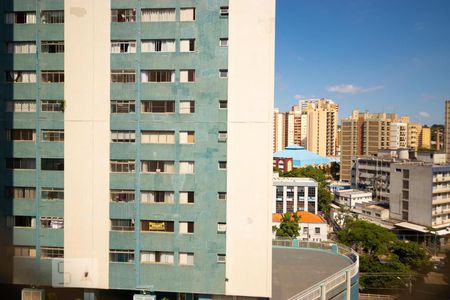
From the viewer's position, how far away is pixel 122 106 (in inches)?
587

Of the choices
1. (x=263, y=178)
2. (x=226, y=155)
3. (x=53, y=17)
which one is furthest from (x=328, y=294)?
(x=53, y=17)

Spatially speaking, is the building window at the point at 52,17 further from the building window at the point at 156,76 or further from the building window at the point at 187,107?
the building window at the point at 187,107

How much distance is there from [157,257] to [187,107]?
6.81m

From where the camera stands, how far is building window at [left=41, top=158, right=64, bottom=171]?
15023 millimetres

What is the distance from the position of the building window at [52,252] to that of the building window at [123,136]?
215 inches

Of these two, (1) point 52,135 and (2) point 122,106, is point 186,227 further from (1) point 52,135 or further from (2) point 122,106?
(1) point 52,135

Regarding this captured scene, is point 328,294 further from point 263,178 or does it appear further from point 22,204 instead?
point 22,204

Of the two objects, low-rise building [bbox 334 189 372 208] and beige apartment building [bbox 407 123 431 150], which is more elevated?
beige apartment building [bbox 407 123 431 150]

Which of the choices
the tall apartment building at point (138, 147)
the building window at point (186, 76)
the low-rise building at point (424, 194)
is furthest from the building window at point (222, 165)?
the low-rise building at point (424, 194)

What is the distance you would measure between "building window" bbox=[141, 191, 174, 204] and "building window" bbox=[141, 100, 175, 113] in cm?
365

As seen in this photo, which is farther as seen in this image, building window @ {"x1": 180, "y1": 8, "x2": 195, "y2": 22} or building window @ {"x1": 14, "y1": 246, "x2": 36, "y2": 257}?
building window @ {"x1": 14, "y1": 246, "x2": 36, "y2": 257}

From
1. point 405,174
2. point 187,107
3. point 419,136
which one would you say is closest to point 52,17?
point 187,107

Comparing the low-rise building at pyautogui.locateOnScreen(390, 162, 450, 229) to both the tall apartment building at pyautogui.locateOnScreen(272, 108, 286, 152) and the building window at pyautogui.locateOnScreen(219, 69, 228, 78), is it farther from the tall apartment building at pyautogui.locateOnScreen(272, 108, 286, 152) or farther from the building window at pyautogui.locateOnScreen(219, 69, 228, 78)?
the tall apartment building at pyautogui.locateOnScreen(272, 108, 286, 152)

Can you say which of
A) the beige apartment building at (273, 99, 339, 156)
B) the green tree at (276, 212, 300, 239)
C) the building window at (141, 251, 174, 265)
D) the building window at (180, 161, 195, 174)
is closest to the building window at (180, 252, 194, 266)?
the building window at (141, 251, 174, 265)
